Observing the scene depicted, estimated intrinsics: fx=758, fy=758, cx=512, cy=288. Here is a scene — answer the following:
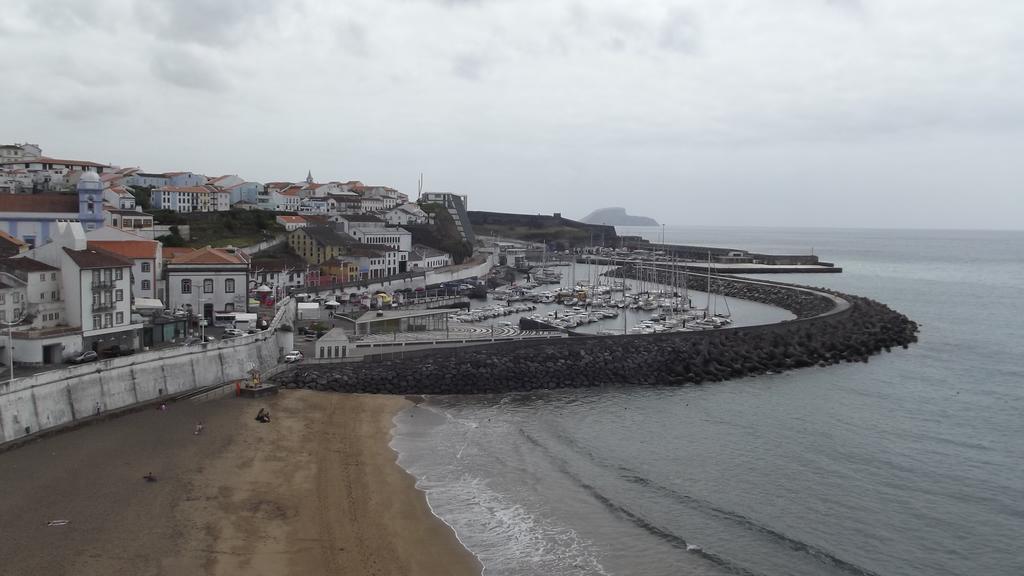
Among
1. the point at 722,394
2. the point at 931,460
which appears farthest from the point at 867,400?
the point at 931,460

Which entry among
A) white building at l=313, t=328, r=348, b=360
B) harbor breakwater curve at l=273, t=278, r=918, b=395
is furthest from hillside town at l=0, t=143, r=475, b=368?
harbor breakwater curve at l=273, t=278, r=918, b=395

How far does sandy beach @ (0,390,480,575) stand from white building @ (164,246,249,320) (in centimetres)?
1359

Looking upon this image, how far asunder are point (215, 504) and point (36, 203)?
3688 cm

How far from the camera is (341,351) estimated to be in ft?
106

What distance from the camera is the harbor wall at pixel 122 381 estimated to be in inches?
810

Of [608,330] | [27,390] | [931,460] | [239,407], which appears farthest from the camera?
[608,330]

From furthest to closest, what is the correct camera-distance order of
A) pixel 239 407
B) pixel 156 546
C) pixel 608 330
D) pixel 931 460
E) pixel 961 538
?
pixel 608 330
pixel 239 407
pixel 931 460
pixel 961 538
pixel 156 546

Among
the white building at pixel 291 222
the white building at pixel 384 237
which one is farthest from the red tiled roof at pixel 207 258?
the white building at pixel 384 237

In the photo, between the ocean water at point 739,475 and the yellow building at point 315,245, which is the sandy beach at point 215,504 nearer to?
the ocean water at point 739,475

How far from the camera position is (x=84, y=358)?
987 inches

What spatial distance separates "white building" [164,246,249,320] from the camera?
121 ft

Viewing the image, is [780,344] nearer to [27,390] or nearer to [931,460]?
[931,460]

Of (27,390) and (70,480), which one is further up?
(27,390)

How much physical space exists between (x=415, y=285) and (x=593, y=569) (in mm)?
52000
